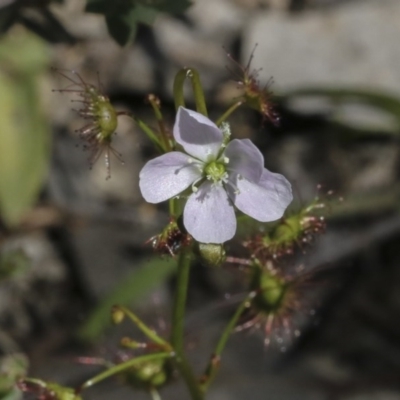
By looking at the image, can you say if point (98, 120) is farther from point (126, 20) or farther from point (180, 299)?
point (126, 20)

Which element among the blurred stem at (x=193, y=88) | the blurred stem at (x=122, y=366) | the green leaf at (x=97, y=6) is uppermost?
the blurred stem at (x=193, y=88)

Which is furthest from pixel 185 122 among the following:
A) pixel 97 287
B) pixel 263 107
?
pixel 97 287

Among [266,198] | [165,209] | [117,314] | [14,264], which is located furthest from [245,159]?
[165,209]

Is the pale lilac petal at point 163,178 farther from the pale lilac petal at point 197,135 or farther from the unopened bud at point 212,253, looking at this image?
the unopened bud at point 212,253

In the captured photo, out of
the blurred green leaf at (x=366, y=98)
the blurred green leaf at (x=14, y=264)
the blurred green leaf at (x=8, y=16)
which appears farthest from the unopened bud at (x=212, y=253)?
the blurred green leaf at (x=366, y=98)

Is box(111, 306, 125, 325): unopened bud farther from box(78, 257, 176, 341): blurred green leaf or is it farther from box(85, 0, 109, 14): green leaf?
box(78, 257, 176, 341): blurred green leaf

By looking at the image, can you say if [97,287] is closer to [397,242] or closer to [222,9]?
[397,242]
